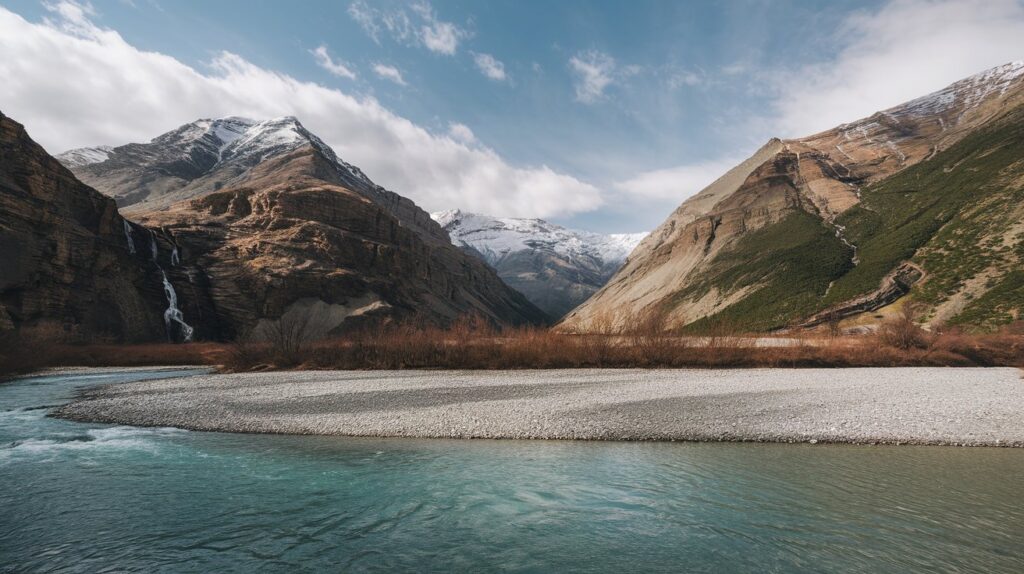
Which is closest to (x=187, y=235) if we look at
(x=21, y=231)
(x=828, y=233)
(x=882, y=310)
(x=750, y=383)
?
(x=21, y=231)

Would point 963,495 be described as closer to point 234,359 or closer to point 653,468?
point 653,468

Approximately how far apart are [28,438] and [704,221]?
434 ft

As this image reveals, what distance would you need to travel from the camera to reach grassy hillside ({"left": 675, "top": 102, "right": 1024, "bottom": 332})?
2248 inches

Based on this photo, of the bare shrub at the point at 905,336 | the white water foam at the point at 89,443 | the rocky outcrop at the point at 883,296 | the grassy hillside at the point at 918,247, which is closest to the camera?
the white water foam at the point at 89,443

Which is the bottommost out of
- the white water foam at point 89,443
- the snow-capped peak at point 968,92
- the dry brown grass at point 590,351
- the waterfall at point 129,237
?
the white water foam at point 89,443

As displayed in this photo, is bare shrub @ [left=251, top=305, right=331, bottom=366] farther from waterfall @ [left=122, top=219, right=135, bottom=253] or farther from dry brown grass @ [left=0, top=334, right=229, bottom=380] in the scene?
waterfall @ [left=122, top=219, right=135, bottom=253]

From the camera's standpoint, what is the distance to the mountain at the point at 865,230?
201ft

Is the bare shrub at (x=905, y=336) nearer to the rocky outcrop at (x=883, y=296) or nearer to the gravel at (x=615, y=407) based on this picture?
the gravel at (x=615, y=407)

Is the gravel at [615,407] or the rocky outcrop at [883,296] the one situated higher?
the rocky outcrop at [883,296]

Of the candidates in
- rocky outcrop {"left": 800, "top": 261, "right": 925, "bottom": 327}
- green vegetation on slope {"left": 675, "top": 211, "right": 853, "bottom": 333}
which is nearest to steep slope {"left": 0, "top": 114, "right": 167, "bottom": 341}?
green vegetation on slope {"left": 675, "top": 211, "right": 853, "bottom": 333}

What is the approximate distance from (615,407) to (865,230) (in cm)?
9482

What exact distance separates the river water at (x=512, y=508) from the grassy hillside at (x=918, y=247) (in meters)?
55.3

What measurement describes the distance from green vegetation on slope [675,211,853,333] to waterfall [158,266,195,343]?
82042 millimetres

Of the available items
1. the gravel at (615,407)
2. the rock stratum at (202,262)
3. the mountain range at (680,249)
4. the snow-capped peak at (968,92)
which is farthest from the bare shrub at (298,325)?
the snow-capped peak at (968,92)
